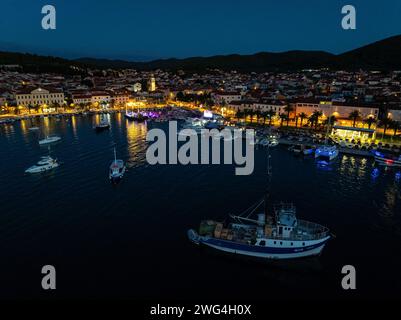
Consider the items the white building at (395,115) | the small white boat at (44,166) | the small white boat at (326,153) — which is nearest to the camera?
the small white boat at (44,166)

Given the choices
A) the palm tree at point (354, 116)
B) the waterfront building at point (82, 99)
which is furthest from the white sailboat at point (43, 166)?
the waterfront building at point (82, 99)

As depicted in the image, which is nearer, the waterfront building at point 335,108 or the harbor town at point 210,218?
the harbor town at point 210,218

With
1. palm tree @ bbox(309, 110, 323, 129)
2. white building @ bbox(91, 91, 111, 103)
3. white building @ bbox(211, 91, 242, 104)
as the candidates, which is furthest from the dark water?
white building @ bbox(91, 91, 111, 103)

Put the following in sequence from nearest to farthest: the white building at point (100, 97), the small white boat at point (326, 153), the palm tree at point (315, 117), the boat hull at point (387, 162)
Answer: the boat hull at point (387, 162), the small white boat at point (326, 153), the palm tree at point (315, 117), the white building at point (100, 97)

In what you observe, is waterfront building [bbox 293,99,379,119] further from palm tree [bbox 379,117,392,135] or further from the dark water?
the dark water

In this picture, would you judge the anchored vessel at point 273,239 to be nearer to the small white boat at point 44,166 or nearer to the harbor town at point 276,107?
the small white boat at point 44,166
